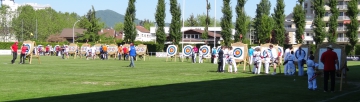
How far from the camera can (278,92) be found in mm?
20844

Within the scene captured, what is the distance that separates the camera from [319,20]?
91000 millimetres

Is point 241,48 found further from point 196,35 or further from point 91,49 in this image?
point 196,35

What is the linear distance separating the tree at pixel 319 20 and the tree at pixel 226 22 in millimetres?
14389

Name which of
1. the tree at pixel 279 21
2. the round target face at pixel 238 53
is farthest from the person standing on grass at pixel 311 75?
the tree at pixel 279 21

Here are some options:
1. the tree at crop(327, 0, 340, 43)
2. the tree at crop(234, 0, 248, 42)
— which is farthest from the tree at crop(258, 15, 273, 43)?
the tree at crop(327, 0, 340, 43)

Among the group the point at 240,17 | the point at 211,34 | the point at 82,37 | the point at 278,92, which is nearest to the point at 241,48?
the point at 278,92

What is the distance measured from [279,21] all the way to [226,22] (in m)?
9.29

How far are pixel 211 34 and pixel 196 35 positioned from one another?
14.2 ft

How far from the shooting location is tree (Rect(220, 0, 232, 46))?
94875mm

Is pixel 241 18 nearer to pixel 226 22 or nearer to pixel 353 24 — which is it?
pixel 226 22

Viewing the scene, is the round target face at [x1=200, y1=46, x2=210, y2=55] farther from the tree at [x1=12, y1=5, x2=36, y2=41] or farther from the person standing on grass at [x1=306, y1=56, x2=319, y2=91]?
the tree at [x1=12, y1=5, x2=36, y2=41]

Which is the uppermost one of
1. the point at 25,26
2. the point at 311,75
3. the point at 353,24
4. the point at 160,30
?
the point at 25,26

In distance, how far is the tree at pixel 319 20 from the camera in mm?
89688

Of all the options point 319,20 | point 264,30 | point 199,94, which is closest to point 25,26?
point 264,30
